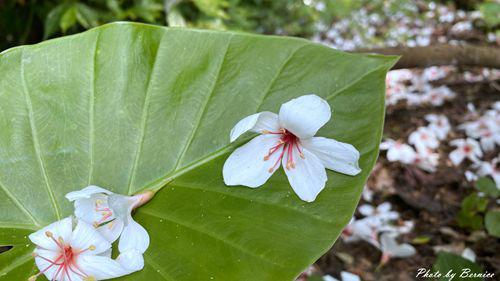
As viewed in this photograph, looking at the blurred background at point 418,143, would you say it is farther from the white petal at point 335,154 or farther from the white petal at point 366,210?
the white petal at point 335,154

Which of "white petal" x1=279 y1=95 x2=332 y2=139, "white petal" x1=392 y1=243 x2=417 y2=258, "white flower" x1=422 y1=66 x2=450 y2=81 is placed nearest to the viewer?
"white petal" x1=279 y1=95 x2=332 y2=139

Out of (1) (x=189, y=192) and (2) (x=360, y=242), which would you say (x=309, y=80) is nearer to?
(1) (x=189, y=192)

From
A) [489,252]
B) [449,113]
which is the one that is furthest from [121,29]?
[449,113]

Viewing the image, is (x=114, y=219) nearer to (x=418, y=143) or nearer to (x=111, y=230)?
(x=111, y=230)

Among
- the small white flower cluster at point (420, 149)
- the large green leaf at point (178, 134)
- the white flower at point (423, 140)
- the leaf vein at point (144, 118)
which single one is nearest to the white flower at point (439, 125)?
the small white flower cluster at point (420, 149)

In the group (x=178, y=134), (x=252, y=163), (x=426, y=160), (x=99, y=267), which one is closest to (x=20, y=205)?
(x=99, y=267)

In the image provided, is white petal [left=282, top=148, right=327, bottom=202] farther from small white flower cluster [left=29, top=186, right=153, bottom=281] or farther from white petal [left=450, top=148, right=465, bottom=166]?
white petal [left=450, top=148, right=465, bottom=166]

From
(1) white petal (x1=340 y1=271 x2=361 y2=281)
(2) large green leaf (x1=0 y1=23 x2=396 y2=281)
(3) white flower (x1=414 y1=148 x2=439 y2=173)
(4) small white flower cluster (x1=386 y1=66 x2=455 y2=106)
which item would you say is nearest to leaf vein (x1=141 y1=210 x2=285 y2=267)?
(2) large green leaf (x1=0 y1=23 x2=396 y2=281)
